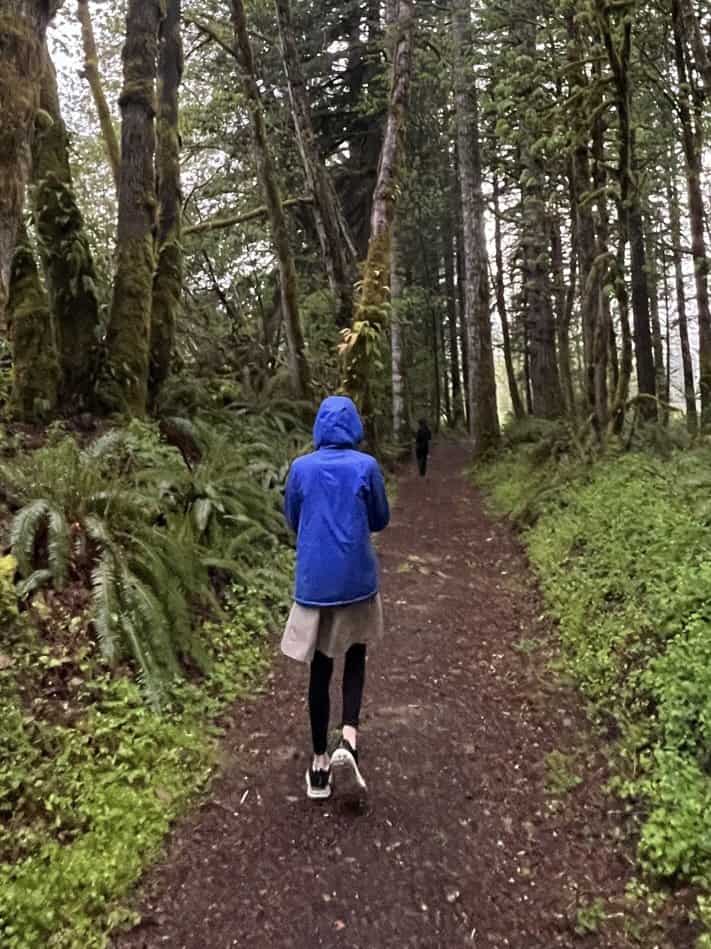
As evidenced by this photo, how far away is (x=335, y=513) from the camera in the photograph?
4160mm

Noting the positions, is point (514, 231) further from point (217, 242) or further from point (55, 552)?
point (55, 552)

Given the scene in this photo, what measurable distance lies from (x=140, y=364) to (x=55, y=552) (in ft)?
16.2

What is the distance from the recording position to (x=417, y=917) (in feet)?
11.1

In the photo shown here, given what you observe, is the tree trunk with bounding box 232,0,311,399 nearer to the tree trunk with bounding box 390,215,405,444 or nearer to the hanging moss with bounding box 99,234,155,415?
the hanging moss with bounding box 99,234,155,415

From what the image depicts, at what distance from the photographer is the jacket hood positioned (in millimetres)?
4363

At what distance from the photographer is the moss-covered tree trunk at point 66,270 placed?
9.00 m

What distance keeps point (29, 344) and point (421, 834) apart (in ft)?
24.0

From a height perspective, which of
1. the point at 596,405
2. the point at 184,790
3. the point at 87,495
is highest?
the point at 596,405

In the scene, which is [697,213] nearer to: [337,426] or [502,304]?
[337,426]

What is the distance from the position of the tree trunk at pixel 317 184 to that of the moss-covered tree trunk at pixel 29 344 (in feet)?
22.6

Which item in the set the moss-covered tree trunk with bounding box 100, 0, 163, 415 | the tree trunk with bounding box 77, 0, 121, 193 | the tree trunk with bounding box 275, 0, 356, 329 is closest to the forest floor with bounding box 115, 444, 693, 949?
the moss-covered tree trunk with bounding box 100, 0, 163, 415

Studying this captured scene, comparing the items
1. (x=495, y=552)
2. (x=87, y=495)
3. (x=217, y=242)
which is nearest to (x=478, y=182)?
(x=217, y=242)

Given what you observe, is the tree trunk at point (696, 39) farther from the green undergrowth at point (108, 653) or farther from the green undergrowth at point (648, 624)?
the green undergrowth at point (108, 653)

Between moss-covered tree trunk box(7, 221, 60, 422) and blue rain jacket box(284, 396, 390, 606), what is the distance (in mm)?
5559
